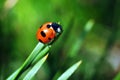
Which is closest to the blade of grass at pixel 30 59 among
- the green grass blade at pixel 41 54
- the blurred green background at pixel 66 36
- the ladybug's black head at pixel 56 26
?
the green grass blade at pixel 41 54

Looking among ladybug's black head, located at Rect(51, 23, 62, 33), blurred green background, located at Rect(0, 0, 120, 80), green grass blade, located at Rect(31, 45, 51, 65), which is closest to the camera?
green grass blade, located at Rect(31, 45, 51, 65)

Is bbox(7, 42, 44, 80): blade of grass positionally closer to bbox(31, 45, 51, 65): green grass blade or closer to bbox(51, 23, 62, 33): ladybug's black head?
bbox(31, 45, 51, 65): green grass blade

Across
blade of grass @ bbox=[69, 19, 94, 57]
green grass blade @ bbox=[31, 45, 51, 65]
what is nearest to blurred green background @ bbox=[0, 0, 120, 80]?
blade of grass @ bbox=[69, 19, 94, 57]

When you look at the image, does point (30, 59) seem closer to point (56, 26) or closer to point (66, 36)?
point (56, 26)

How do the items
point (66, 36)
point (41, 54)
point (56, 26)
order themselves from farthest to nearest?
1. point (66, 36)
2. point (56, 26)
3. point (41, 54)

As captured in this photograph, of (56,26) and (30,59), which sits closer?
(30,59)

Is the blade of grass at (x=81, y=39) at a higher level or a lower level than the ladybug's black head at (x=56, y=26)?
lower

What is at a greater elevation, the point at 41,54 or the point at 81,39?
the point at 41,54

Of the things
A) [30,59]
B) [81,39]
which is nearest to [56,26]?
[81,39]

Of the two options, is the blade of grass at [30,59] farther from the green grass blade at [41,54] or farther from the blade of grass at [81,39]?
the blade of grass at [81,39]
